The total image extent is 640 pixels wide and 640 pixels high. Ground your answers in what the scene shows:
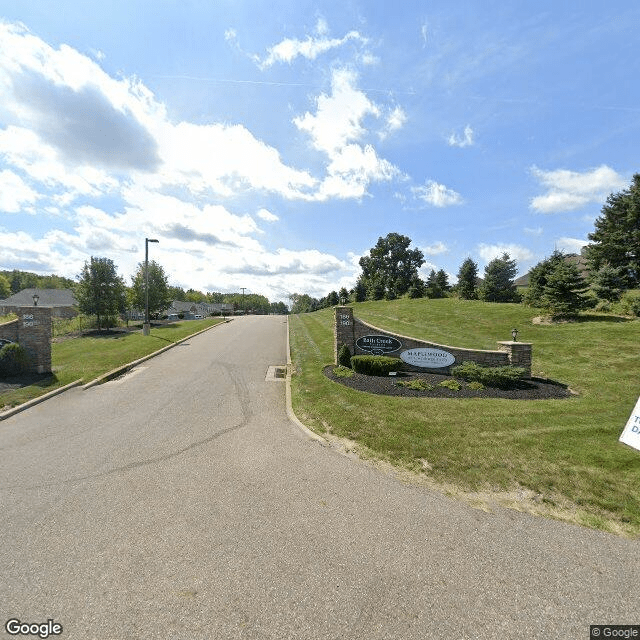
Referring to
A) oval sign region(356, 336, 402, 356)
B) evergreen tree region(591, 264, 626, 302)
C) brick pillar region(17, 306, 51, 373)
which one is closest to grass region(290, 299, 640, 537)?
oval sign region(356, 336, 402, 356)

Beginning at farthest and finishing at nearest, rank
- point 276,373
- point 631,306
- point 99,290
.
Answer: point 99,290 < point 631,306 < point 276,373

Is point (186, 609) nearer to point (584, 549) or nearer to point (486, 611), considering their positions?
point (486, 611)

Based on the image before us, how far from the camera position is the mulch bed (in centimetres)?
983

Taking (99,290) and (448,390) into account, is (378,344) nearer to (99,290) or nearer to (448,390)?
(448,390)

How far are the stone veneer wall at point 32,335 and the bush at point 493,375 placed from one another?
623 inches

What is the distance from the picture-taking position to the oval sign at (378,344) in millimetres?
12859

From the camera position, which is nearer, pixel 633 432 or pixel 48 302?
pixel 633 432

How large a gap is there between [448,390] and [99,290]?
2913 cm

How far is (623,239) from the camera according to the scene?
28000 millimetres

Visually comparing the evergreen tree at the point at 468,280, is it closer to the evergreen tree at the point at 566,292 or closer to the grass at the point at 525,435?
the evergreen tree at the point at 566,292

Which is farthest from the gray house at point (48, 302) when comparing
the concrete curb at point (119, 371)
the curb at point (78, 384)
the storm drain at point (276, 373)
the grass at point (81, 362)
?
the storm drain at point (276, 373)

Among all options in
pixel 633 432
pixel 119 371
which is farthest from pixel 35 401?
pixel 633 432

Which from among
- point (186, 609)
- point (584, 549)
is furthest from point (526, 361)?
point (186, 609)

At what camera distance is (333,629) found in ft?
9.75
